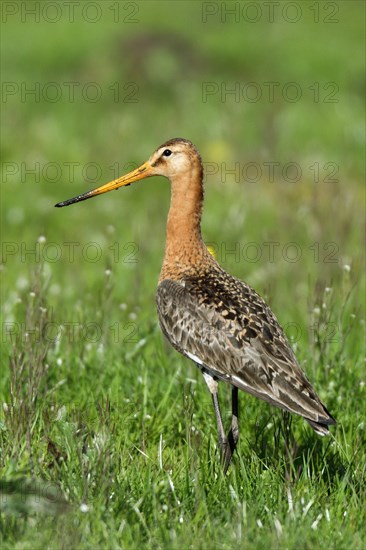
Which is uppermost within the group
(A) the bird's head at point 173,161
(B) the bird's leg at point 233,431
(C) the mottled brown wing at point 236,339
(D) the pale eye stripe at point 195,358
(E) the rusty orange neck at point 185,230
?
(A) the bird's head at point 173,161

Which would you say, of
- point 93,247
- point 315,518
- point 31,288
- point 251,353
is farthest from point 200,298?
point 93,247

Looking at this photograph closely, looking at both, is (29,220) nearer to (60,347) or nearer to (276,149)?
(60,347)

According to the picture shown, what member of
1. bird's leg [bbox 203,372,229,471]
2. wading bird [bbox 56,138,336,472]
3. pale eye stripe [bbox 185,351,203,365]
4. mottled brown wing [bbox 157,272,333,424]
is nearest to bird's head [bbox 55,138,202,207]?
wading bird [bbox 56,138,336,472]

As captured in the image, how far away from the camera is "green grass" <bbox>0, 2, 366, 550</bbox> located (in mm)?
4430

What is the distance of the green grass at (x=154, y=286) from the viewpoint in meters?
4.43

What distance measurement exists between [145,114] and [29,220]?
660 centimetres

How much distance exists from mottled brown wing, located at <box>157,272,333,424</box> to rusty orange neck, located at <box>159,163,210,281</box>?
0.16 meters

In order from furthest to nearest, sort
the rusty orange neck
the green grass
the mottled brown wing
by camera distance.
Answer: the rusty orange neck → the mottled brown wing → the green grass

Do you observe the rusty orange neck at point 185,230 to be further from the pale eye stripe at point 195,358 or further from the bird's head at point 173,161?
the pale eye stripe at point 195,358

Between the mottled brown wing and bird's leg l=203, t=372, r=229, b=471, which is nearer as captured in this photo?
the mottled brown wing

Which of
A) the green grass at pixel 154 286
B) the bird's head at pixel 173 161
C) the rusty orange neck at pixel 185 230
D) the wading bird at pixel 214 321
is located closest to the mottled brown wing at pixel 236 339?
the wading bird at pixel 214 321

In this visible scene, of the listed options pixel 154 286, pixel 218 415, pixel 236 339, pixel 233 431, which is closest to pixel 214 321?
pixel 236 339

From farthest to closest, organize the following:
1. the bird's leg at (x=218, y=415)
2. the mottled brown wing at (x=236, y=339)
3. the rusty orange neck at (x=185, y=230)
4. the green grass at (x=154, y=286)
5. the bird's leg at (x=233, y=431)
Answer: the rusty orange neck at (x=185, y=230), the bird's leg at (x=218, y=415), the bird's leg at (x=233, y=431), the mottled brown wing at (x=236, y=339), the green grass at (x=154, y=286)

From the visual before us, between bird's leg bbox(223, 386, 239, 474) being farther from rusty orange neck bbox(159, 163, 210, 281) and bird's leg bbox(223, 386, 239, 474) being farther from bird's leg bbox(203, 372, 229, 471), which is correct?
rusty orange neck bbox(159, 163, 210, 281)
